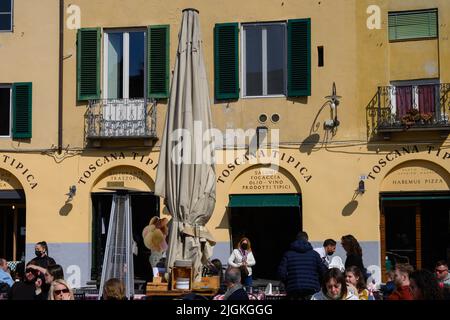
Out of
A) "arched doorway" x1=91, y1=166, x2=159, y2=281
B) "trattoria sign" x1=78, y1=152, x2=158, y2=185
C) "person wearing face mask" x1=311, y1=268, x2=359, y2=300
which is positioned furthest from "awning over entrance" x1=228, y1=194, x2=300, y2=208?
"person wearing face mask" x1=311, y1=268, x2=359, y2=300

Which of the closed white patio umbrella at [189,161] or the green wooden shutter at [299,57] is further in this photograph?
the green wooden shutter at [299,57]

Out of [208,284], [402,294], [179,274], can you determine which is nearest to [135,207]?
[208,284]

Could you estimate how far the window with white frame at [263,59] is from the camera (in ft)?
64.5

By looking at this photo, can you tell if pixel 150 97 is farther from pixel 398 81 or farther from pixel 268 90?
pixel 398 81

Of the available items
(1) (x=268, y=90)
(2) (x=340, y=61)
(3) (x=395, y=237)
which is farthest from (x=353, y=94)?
(3) (x=395, y=237)

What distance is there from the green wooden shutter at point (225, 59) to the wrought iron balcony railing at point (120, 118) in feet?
5.68

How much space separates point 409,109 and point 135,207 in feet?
23.8

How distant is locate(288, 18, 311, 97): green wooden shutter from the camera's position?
19266mm

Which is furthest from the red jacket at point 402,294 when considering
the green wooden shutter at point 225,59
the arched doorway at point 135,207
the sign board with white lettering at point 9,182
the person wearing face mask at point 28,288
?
the sign board with white lettering at point 9,182

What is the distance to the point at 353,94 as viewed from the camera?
1909 centimetres

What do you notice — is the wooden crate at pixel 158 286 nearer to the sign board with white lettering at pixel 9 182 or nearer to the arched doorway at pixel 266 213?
the arched doorway at pixel 266 213

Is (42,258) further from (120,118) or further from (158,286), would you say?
(120,118)

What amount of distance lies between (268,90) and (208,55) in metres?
1.74
